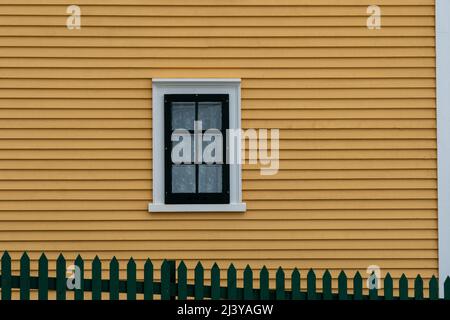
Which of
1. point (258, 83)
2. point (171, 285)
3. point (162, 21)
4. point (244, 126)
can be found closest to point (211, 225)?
point (244, 126)

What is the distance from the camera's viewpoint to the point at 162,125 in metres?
10.9

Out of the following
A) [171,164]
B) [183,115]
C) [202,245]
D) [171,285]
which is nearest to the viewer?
[171,285]

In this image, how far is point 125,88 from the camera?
35.7ft

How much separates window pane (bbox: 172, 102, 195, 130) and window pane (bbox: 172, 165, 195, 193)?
46 cm

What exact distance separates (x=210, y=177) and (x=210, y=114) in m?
0.73

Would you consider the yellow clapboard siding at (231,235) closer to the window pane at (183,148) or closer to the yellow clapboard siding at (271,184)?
the yellow clapboard siding at (271,184)

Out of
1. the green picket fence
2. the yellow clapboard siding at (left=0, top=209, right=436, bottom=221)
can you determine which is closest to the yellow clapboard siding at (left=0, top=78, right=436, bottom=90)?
the yellow clapboard siding at (left=0, top=209, right=436, bottom=221)

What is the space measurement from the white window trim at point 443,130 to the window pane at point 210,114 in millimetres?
2518

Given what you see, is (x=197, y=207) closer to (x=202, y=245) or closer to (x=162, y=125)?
(x=202, y=245)

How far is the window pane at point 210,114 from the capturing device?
11.0 metres

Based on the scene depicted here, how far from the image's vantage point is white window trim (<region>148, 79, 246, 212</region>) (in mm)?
10828

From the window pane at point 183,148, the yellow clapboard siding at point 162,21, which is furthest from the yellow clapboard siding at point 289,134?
the yellow clapboard siding at point 162,21

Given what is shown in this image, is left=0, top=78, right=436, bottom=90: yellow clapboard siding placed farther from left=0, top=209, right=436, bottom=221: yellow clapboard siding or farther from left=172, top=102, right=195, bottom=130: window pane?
left=0, top=209, right=436, bottom=221: yellow clapboard siding

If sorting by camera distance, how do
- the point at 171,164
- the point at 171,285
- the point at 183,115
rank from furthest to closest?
the point at 183,115 → the point at 171,164 → the point at 171,285
